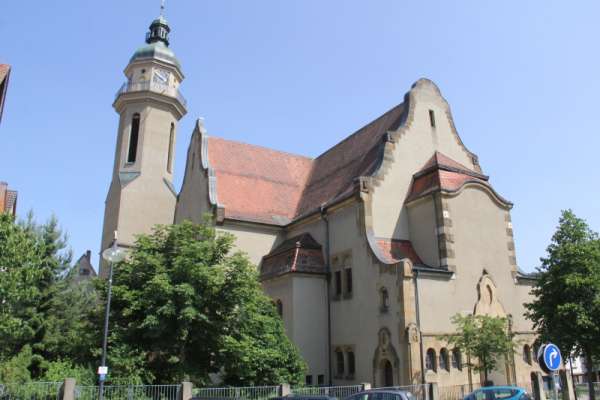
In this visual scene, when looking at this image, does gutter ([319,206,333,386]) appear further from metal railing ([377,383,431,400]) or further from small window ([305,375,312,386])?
metal railing ([377,383,431,400])

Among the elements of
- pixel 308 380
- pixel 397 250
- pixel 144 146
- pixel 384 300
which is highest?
pixel 144 146

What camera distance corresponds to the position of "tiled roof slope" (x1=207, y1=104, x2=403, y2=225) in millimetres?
28844

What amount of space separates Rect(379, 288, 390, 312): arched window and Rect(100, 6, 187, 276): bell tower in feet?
61.7

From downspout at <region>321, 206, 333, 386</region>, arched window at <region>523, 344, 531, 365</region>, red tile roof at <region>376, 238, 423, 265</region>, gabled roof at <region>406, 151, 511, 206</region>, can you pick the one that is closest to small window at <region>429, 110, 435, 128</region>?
gabled roof at <region>406, 151, 511, 206</region>

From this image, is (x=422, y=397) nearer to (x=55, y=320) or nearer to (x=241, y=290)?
(x=241, y=290)

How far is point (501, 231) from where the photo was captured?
2545 cm

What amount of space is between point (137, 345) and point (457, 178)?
16.3m

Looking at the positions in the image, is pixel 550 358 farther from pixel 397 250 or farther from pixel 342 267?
pixel 342 267

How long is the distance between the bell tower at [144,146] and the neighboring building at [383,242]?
4.33ft

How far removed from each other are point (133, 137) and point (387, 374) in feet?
81.9

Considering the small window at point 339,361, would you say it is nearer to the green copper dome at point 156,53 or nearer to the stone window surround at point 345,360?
the stone window surround at point 345,360

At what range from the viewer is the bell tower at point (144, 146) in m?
35.1

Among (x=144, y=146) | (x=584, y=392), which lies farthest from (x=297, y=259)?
(x=584, y=392)

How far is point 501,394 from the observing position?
1550cm
